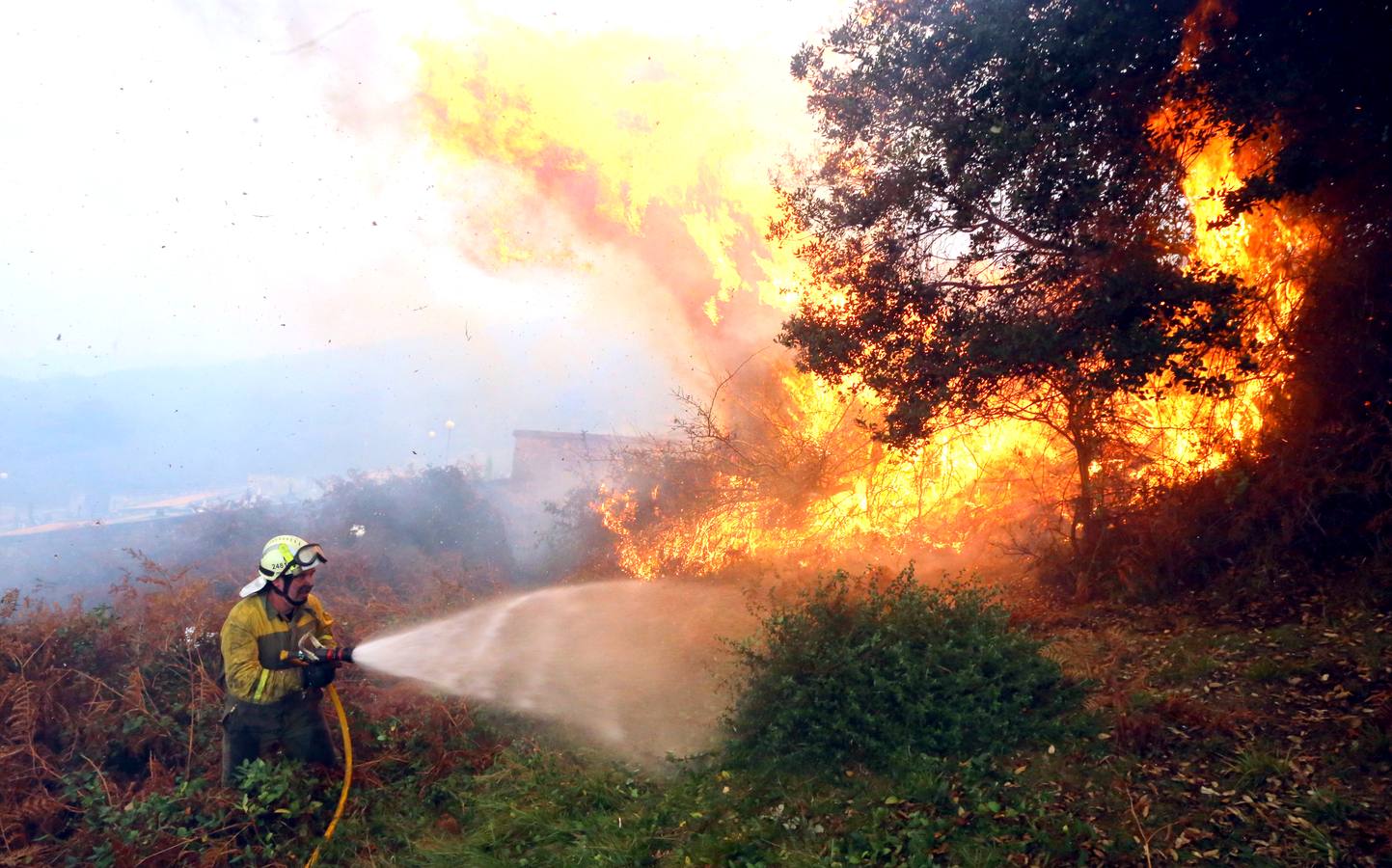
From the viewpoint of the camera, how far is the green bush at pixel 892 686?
6031mm

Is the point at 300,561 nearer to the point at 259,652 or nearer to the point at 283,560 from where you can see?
the point at 283,560

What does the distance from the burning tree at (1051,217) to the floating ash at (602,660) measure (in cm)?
396

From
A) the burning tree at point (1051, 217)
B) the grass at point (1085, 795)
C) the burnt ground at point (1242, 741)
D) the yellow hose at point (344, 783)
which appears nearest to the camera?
the burnt ground at point (1242, 741)

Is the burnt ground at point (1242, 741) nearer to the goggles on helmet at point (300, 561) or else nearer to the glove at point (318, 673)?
the glove at point (318, 673)

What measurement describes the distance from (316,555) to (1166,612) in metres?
8.51

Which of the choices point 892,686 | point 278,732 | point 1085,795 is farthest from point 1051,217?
point 278,732

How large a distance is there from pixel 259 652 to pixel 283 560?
80 cm

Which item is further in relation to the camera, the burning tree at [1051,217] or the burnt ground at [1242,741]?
the burning tree at [1051,217]

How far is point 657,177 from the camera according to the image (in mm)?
16500

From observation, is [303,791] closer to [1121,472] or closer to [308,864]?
[308,864]

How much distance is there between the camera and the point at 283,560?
6.38 m

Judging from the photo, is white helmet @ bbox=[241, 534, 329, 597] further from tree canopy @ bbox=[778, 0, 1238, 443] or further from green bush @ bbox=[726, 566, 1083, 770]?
tree canopy @ bbox=[778, 0, 1238, 443]

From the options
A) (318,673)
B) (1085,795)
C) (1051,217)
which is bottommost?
(1085,795)

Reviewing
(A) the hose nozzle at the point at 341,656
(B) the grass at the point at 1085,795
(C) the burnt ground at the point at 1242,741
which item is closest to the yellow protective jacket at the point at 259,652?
(A) the hose nozzle at the point at 341,656
